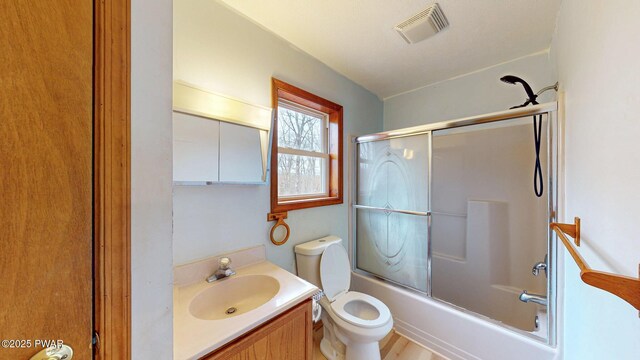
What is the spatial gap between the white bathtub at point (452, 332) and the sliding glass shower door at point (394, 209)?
0.15 metres

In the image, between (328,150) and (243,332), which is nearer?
(243,332)

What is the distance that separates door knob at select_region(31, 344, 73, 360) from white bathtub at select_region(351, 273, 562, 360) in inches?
78.3

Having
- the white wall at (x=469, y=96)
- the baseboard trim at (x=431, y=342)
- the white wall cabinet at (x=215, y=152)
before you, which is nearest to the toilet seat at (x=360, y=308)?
the baseboard trim at (x=431, y=342)

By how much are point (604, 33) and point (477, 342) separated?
1.80 metres

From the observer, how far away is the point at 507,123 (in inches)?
59.1

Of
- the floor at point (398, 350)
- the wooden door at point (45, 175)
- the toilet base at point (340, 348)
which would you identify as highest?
the wooden door at point (45, 175)

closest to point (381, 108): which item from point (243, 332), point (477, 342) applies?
point (477, 342)

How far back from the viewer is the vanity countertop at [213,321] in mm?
716

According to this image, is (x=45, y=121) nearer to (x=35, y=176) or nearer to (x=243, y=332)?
(x=35, y=176)

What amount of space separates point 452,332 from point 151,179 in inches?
82.3

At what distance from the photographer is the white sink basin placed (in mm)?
1058

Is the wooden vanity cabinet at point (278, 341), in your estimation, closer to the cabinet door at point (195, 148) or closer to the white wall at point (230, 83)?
the white wall at point (230, 83)

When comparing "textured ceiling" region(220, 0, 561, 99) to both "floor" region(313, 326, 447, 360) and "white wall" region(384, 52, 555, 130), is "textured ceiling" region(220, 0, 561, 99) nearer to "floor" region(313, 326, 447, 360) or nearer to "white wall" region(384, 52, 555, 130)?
"white wall" region(384, 52, 555, 130)

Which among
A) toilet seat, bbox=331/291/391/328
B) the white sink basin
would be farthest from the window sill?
toilet seat, bbox=331/291/391/328
